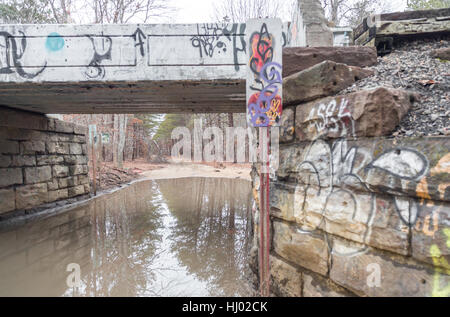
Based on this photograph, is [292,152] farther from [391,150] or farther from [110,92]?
[110,92]

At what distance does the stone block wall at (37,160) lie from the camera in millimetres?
5402

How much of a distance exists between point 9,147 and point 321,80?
6.80 m

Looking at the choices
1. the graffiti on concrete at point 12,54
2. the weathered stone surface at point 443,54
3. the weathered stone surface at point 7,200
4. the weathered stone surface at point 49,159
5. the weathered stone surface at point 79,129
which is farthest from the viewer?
the weathered stone surface at point 79,129

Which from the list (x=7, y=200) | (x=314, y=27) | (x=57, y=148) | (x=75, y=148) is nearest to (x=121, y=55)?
(x=314, y=27)

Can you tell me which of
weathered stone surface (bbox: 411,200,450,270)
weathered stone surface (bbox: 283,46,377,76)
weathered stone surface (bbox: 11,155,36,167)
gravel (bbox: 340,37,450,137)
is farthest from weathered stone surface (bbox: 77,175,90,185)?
weathered stone surface (bbox: 411,200,450,270)

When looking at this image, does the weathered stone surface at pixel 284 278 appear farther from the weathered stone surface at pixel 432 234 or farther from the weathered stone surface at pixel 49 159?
the weathered stone surface at pixel 49 159

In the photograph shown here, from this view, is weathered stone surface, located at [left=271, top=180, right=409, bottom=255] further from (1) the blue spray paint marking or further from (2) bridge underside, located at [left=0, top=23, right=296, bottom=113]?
(1) the blue spray paint marking

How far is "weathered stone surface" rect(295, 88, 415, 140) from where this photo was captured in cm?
182

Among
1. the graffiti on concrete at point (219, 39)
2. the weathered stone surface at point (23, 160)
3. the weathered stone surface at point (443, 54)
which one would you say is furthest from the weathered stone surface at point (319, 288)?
the weathered stone surface at point (23, 160)

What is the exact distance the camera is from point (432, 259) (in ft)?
5.02

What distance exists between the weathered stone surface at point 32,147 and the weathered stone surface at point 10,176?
1.67ft

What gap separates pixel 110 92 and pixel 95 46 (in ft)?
3.19

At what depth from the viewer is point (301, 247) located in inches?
91.6
